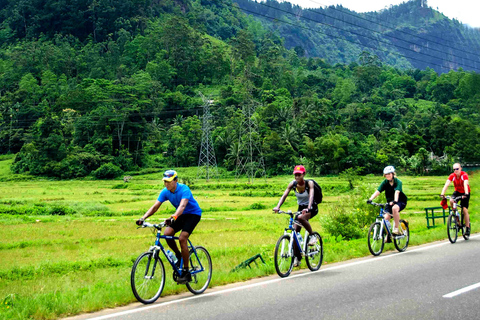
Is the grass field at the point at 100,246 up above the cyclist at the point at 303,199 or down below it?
below

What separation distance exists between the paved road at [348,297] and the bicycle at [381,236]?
1.19 metres

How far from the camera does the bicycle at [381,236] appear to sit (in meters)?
11.4

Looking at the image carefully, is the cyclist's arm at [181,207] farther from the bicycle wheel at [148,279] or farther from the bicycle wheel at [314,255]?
the bicycle wheel at [314,255]

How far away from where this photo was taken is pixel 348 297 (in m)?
7.34

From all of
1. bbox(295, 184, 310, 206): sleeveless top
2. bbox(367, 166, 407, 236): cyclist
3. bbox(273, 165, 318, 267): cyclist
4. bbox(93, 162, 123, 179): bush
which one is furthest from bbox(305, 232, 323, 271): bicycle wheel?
bbox(93, 162, 123, 179): bush

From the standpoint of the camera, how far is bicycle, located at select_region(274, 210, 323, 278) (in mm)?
9180

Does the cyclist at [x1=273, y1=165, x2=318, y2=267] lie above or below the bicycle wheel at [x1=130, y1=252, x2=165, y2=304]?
above

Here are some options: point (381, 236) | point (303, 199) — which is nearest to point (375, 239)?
point (381, 236)

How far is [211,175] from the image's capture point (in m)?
74.2

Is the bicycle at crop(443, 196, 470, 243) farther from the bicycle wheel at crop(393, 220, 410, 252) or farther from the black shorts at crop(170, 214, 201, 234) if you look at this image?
the black shorts at crop(170, 214, 201, 234)

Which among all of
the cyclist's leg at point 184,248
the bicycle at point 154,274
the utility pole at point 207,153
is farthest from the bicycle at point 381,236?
the utility pole at point 207,153

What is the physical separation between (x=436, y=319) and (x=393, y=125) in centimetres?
9854

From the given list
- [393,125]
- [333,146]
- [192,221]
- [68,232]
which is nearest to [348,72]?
[393,125]

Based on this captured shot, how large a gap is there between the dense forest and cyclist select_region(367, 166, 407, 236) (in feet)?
185
